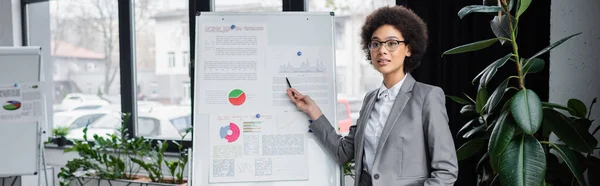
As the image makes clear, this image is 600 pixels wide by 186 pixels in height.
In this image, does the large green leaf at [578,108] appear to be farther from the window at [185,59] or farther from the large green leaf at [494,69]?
the window at [185,59]

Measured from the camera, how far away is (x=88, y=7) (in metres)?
4.33

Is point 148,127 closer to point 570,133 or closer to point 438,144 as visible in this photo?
point 438,144

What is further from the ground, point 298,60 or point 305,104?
point 298,60

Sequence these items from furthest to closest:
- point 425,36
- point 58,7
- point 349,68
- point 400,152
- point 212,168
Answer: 1. point 58,7
2. point 349,68
3. point 212,168
4. point 425,36
5. point 400,152

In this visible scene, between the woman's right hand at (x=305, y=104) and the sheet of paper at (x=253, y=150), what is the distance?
0.35 feet

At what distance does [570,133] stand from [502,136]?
34 centimetres

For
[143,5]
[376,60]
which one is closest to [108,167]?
[143,5]

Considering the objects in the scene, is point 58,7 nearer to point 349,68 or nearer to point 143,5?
point 143,5

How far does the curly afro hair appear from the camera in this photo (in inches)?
73.1

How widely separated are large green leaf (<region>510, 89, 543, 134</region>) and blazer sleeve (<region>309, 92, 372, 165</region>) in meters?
0.66

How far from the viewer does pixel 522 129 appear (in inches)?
69.4

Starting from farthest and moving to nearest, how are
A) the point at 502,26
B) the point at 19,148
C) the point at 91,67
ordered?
the point at 91,67 < the point at 19,148 < the point at 502,26

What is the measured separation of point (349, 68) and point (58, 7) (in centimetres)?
285

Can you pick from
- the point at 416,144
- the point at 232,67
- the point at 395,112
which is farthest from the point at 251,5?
the point at 416,144
